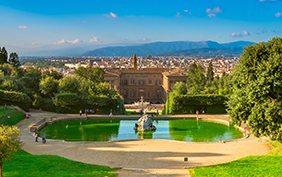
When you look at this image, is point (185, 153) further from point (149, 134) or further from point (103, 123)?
point (103, 123)

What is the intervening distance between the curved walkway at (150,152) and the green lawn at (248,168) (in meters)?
0.92

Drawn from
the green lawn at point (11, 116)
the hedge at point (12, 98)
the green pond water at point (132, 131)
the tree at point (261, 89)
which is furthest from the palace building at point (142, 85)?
the tree at point (261, 89)

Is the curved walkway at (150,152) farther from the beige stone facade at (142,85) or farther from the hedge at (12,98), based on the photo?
the beige stone facade at (142,85)

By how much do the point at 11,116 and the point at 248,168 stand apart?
69.2 feet

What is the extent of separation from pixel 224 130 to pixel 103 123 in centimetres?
1171

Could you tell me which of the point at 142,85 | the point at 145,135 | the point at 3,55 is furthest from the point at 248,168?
the point at 142,85

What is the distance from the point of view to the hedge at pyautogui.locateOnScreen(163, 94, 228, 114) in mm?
32125

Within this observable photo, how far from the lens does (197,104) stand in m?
32.3

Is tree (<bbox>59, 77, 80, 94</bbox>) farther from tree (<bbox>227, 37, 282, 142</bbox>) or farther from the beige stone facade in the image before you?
the beige stone facade

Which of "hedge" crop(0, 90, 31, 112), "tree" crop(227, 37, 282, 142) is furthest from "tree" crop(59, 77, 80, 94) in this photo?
"tree" crop(227, 37, 282, 142)

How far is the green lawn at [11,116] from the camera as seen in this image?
23.4m

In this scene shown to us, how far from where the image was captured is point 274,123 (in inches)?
541

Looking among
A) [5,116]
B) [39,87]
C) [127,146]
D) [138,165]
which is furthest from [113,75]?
[138,165]

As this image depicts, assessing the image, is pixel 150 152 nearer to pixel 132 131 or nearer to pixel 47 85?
pixel 132 131
